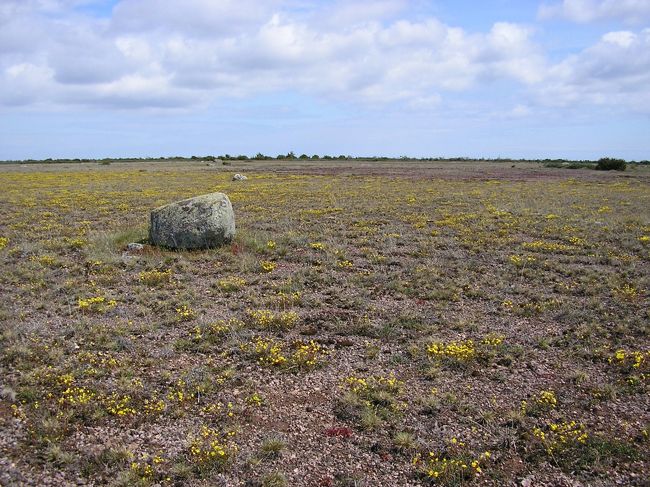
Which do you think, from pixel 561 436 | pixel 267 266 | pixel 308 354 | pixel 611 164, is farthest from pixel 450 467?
pixel 611 164

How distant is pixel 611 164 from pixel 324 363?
73672 millimetres

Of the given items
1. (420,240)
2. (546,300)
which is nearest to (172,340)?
(546,300)

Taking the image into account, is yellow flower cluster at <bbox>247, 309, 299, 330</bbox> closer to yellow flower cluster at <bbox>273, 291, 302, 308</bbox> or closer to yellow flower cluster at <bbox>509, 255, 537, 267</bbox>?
yellow flower cluster at <bbox>273, 291, 302, 308</bbox>

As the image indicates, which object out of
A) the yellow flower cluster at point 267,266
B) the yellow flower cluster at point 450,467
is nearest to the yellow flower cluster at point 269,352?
the yellow flower cluster at point 450,467

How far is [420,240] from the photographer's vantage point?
1847 cm

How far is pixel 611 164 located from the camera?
6850 cm

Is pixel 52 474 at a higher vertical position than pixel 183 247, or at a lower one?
lower

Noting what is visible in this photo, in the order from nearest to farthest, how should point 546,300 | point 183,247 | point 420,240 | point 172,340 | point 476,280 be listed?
point 172,340 < point 546,300 < point 476,280 < point 183,247 < point 420,240

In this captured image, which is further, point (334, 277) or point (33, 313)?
point (334, 277)

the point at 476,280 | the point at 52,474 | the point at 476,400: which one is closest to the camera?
the point at 52,474

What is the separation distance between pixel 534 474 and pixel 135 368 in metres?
6.23

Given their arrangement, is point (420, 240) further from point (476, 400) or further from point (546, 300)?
point (476, 400)

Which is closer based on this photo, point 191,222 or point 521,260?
point 521,260

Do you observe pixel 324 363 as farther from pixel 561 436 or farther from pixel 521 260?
pixel 521 260
